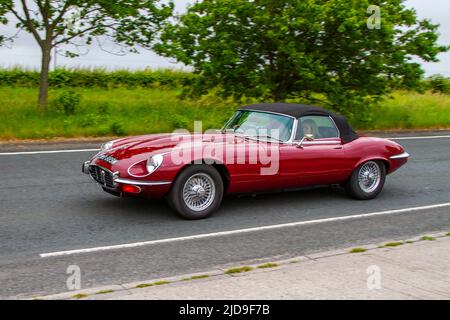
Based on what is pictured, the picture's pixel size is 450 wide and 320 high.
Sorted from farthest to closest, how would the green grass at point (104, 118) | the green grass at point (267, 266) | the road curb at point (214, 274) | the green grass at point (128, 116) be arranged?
1. the green grass at point (128, 116)
2. the green grass at point (104, 118)
3. the green grass at point (267, 266)
4. the road curb at point (214, 274)

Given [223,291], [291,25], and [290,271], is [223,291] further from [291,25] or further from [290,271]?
[291,25]

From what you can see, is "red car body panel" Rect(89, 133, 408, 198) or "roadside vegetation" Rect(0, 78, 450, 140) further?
"roadside vegetation" Rect(0, 78, 450, 140)

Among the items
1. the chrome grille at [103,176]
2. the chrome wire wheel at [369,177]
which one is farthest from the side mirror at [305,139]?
the chrome grille at [103,176]

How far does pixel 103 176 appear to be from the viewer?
768 cm

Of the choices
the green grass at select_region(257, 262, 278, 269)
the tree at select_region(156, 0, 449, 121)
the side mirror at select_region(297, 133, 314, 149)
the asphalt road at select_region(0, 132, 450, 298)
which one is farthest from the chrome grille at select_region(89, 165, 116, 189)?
the tree at select_region(156, 0, 449, 121)

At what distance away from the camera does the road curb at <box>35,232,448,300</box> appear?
500 cm

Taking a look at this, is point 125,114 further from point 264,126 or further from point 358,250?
point 358,250

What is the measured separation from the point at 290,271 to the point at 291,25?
12369mm

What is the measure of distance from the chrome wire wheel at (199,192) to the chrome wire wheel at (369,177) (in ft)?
8.65

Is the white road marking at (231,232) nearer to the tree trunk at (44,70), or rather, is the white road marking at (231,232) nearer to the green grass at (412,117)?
the green grass at (412,117)

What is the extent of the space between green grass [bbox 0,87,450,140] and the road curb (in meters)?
8.98

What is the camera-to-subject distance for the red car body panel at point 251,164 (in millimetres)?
7449

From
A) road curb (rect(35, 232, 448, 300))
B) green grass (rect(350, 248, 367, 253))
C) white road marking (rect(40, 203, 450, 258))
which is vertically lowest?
road curb (rect(35, 232, 448, 300))

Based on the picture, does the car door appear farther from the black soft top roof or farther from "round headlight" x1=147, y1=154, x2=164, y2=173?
"round headlight" x1=147, y1=154, x2=164, y2=173
